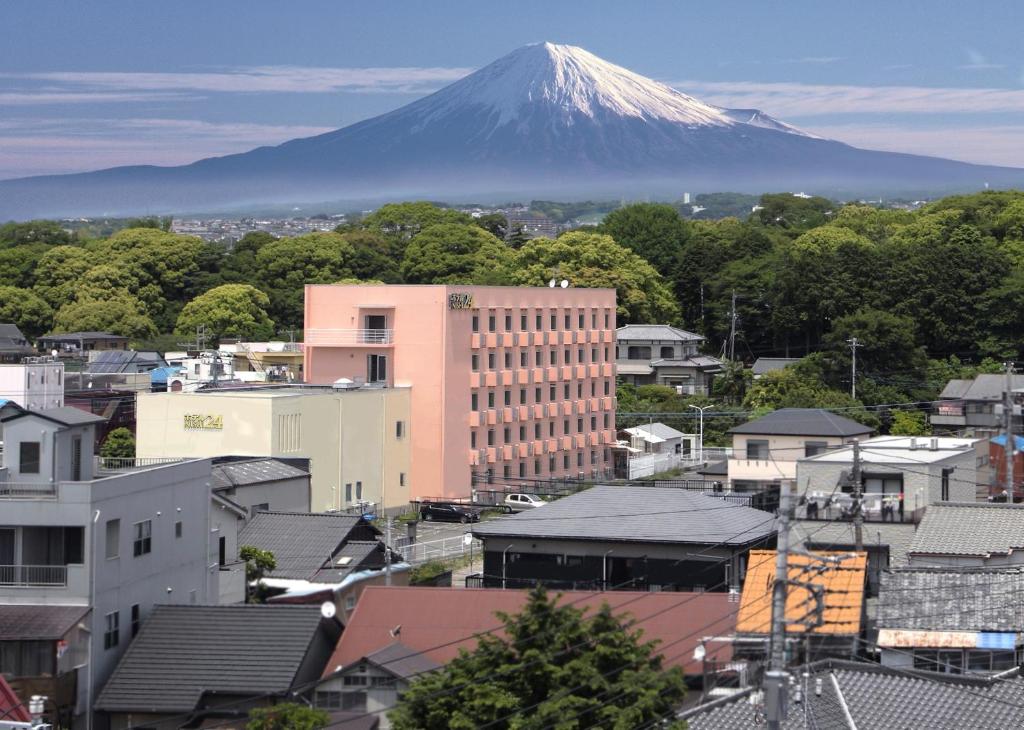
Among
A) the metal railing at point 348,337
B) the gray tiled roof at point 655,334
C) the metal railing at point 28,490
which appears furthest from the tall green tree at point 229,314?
the metal railing at point 28,490

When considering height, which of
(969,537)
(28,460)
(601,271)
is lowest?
(969,537)

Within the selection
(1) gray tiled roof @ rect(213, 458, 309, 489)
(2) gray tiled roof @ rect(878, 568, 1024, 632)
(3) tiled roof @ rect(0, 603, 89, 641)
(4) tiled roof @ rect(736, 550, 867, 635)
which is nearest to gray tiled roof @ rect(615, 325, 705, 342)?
(1) gray tiled roof @ rect(213, 458, 309, 489)

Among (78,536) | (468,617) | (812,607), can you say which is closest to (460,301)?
(468,617)

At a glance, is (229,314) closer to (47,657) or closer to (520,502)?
(520,502)

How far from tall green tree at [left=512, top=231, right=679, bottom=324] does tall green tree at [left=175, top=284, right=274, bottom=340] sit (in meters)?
11.3

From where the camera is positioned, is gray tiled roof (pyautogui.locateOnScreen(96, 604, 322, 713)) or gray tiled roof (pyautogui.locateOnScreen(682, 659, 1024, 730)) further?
gray tiled roof (pyautogui.locateOnScreen(96, 604, 322, 713))

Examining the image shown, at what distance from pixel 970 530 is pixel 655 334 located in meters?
37.1

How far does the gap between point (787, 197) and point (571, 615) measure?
307ft

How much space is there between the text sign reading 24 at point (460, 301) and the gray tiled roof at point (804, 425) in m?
7.94

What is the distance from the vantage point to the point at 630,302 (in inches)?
2518

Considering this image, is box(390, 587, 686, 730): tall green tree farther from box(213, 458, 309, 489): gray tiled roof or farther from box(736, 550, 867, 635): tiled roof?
box(213, 458, 309, 489): gray tiled roof

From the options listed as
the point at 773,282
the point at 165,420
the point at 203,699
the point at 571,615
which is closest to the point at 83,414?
the point at 203,699

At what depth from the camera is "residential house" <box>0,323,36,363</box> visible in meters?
59.3

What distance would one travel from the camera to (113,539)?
18.7 metres
